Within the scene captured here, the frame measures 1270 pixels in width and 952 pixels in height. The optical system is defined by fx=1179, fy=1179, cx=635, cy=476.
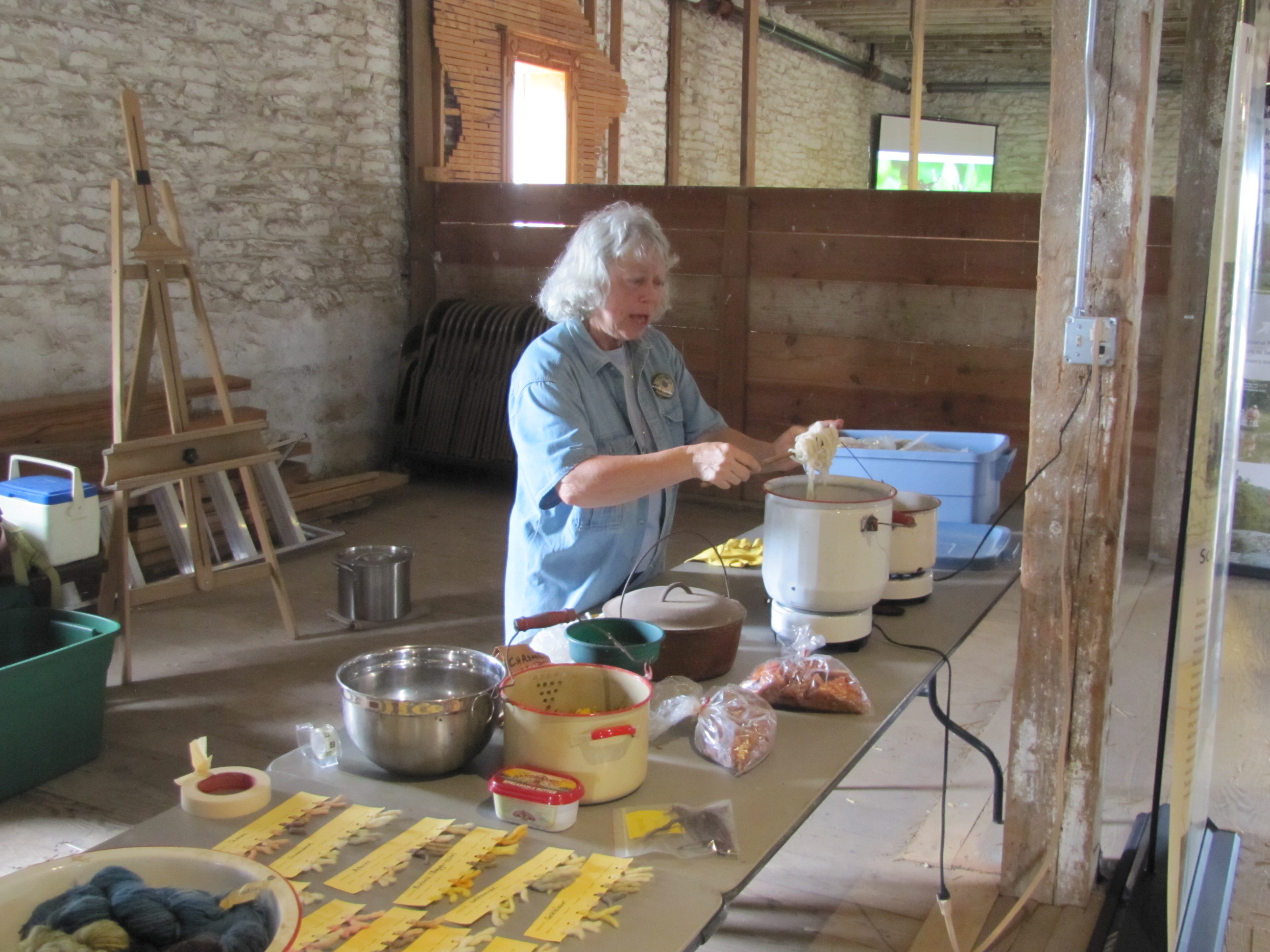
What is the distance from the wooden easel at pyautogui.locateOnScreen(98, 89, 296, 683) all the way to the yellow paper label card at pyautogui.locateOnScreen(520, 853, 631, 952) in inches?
114

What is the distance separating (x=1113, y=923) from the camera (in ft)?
8.18

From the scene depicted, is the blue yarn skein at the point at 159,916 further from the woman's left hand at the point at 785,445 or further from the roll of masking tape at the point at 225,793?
the woman's left hand at the point at 785,445

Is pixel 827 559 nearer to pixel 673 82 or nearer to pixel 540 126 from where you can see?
pixel 540 126

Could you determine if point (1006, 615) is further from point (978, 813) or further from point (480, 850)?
point (480, 850)

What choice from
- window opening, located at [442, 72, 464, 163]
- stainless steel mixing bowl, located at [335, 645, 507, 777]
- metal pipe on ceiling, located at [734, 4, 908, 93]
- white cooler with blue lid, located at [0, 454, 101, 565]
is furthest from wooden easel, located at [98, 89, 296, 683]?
metal pipe on ceiling, located at [734, 4, 908, 93]

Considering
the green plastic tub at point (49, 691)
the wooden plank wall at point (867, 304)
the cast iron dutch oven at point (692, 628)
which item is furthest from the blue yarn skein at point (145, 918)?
the wooden plank wall at point (867, 304)

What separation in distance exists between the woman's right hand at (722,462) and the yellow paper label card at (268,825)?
35.7 inches

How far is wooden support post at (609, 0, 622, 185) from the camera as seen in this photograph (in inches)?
336

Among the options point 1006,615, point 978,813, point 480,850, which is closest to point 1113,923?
point 978,813

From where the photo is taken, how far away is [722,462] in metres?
2.12

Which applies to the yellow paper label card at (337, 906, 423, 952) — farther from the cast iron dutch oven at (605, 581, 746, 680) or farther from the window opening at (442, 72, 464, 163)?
the window opening at (442, 72, 464, 163)

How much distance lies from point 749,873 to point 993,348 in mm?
4817

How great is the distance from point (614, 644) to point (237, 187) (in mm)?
4929

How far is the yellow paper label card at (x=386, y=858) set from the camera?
1.33m
